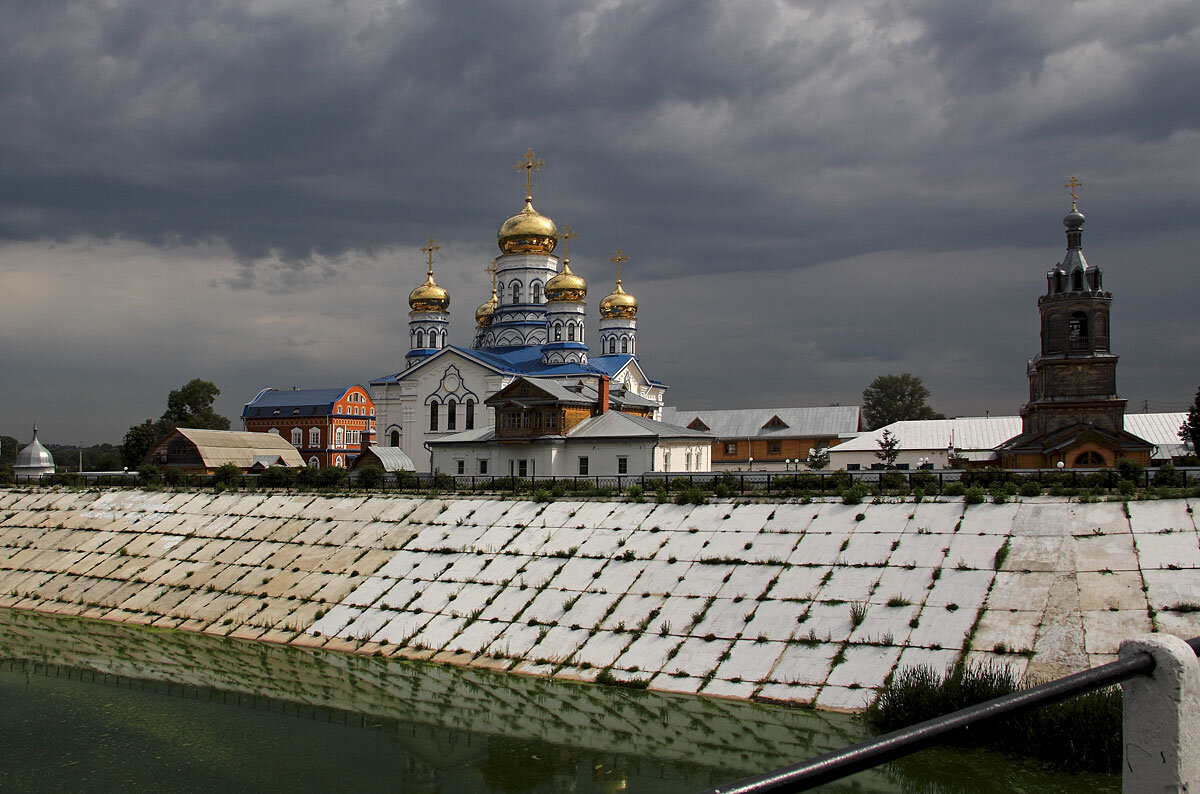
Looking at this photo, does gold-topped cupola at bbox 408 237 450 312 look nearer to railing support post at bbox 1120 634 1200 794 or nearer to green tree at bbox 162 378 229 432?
green tree at bbox 162 378 229 432

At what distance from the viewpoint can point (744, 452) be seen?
7100 centimetres

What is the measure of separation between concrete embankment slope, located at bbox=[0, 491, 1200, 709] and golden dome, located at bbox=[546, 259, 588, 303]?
2941cm

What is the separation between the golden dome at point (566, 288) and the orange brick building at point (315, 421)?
36.6 m

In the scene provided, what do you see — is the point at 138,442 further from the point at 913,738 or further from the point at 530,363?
the point at 913,738

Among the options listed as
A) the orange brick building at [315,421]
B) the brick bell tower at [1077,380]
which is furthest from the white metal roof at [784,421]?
the orange brick building at [315,421]

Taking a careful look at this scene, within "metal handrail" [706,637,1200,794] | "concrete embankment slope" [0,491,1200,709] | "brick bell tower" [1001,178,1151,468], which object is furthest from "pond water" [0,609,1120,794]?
"brick bell tower" [1001,178,1151,468]

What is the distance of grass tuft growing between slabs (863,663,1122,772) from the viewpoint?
1290 centimetres

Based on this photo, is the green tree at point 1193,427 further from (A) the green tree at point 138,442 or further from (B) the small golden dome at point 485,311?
(A) the green tree at point 138,442

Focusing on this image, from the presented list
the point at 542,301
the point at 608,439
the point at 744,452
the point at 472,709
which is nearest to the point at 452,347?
the point at 542,301

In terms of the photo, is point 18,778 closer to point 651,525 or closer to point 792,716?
point 792,716

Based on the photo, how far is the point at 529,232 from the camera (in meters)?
63.4

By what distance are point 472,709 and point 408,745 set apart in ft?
7.27

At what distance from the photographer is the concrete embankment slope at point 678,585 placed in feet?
60.9

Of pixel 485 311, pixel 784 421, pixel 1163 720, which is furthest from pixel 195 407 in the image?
pixel 1163 720
